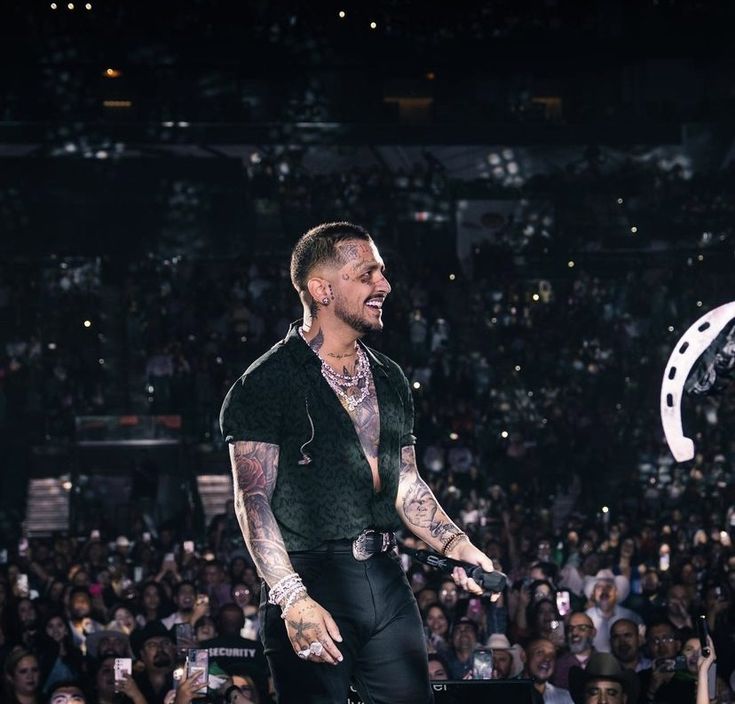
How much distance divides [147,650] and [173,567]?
4406mm

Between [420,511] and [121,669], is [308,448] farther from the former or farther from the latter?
[121,669]

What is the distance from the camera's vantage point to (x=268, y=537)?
366 centimetres

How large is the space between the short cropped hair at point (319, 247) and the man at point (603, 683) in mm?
4805

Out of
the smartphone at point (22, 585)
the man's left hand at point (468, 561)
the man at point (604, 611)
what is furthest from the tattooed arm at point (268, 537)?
the smartphone at point (22, 585)

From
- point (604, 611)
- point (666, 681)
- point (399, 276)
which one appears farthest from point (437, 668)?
point (399, 276)

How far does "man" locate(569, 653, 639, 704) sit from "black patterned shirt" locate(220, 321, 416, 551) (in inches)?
177

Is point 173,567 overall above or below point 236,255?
below

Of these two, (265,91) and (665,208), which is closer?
(665,208)

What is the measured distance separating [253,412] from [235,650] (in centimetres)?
600

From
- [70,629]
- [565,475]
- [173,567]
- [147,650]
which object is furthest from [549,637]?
[565,475]

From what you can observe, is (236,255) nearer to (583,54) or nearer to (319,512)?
(583,54)

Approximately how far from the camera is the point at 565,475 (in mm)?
21328

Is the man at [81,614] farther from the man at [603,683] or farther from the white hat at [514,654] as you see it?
the man at [603,683]

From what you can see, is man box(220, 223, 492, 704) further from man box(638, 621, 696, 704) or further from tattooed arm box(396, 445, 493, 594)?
man box(638, 621, 696, 704)
